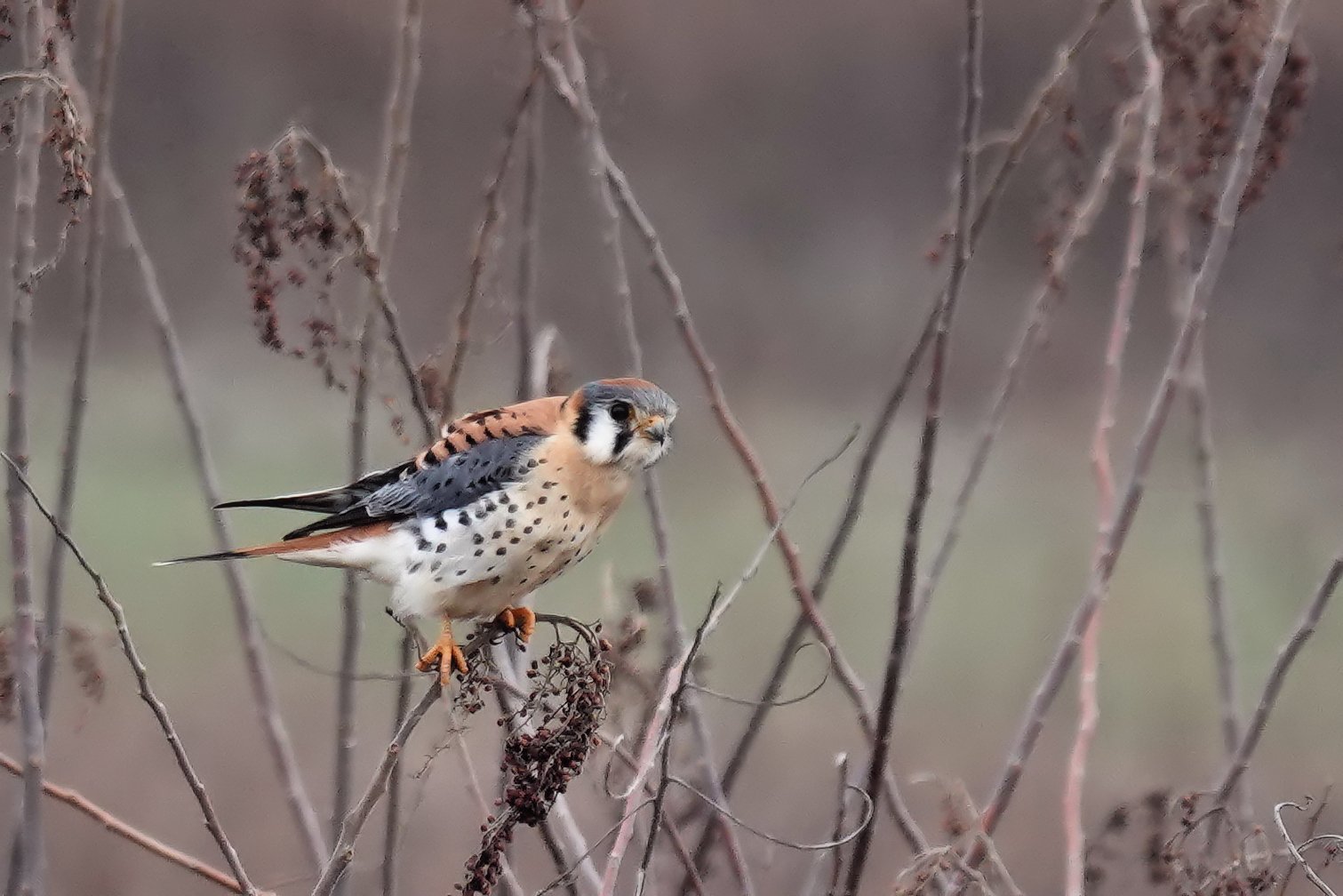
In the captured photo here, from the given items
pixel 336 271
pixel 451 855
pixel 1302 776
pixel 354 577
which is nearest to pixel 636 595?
pixel 354 577

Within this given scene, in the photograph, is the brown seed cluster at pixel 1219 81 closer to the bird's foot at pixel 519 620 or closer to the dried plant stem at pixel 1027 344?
the dried plant stem at pixel 1027 344

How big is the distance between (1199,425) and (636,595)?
71 cm

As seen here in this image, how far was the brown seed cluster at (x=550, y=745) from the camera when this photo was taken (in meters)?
1.21

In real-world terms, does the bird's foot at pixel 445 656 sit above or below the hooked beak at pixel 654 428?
below

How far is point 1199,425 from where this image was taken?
5.81 ft

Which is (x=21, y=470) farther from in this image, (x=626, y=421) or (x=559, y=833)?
(x=559, y=833)

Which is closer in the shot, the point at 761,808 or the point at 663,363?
the point at 761,808

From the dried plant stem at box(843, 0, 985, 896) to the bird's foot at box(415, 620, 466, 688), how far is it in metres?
0.44

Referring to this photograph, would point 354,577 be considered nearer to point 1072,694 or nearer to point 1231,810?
point 1231,810

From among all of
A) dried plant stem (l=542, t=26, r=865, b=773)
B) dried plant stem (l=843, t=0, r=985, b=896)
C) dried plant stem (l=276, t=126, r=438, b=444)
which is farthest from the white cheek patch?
dried plant stem (l=843, t=0, r=985, b=896)

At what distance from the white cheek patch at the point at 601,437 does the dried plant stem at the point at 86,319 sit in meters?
0.52

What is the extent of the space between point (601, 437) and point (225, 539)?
0.46m

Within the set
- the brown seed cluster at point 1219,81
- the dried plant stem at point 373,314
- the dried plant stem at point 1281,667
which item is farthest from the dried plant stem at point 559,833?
the brown seed cluster at point 1219,81

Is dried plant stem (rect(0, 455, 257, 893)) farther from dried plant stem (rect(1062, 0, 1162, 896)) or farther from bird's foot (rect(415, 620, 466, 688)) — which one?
→ dried plant stem (rect(1062, 0, 1162, 896))
